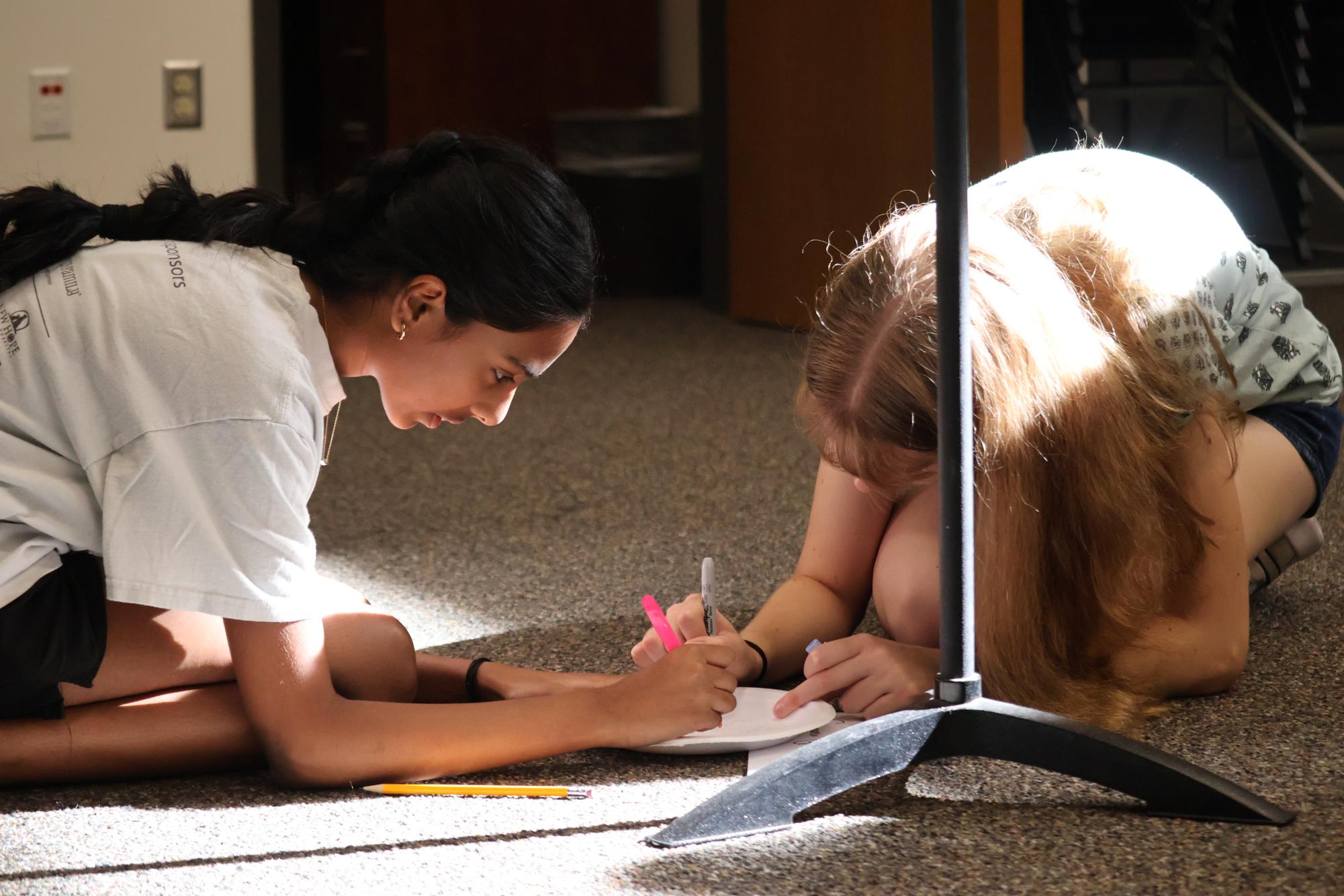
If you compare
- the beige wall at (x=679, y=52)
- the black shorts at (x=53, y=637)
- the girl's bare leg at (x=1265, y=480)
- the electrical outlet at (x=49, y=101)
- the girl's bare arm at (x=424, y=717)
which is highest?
the beige wall at (x=679, y=52)

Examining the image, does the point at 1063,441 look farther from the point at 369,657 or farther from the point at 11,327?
the point at 11,327

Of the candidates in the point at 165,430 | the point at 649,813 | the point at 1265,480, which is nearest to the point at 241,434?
the point at 165,430

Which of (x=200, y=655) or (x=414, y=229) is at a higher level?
(x=414, y=229)

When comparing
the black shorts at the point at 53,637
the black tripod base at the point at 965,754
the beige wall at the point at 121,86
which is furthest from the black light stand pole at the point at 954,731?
the beige wall at the point at 121,86

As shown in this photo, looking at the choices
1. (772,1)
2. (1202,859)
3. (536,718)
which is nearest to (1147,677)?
(1202,859)

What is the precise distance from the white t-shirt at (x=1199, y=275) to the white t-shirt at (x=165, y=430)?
660 millimetres

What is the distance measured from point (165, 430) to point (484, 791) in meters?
0.36

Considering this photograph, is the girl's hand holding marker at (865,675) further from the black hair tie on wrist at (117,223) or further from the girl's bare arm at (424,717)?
the black hair tie on wrist at (117,223)

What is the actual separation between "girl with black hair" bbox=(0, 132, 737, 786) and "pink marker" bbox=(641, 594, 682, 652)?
89mm

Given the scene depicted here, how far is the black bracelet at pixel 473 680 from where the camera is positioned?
1.29 metres

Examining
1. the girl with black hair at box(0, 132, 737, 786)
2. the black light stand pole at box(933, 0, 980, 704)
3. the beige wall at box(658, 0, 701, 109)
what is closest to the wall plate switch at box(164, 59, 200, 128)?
the girl with black hair at box(0, 132, 737, 786)

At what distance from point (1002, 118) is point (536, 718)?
2.03 meters

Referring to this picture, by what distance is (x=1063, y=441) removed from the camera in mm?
1125

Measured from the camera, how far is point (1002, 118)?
110 inches
